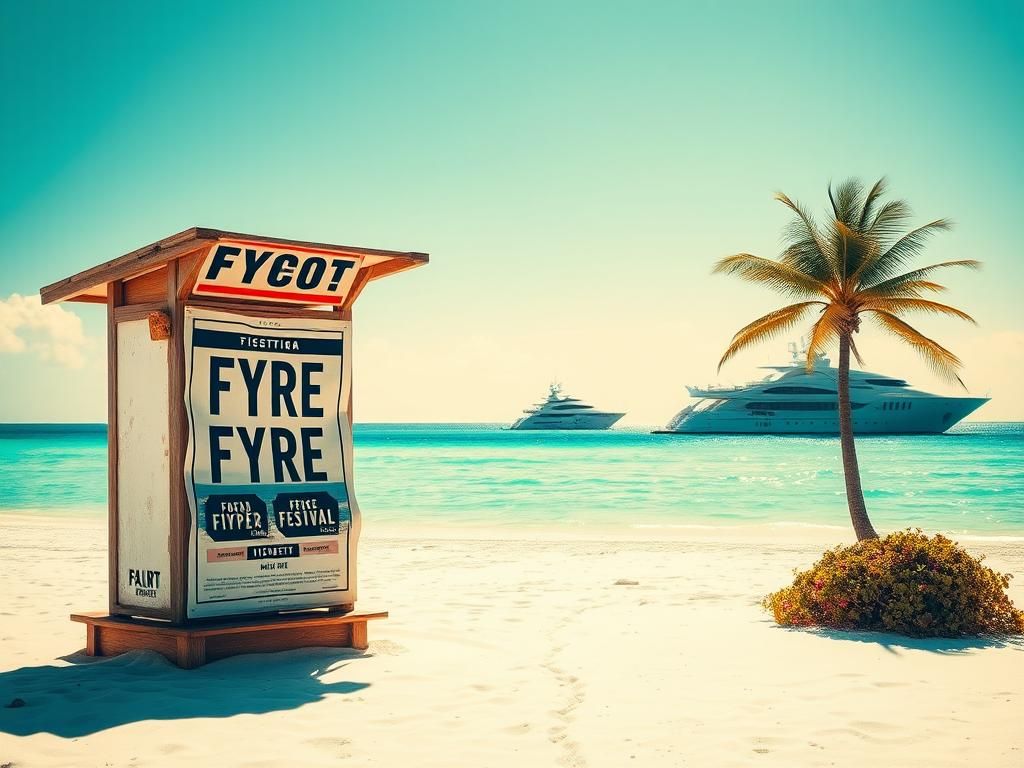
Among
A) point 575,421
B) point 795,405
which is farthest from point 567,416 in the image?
point 795,405

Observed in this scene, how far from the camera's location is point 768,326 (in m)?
14.7

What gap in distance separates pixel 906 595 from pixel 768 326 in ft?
27.3

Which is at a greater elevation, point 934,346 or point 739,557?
point 934,346

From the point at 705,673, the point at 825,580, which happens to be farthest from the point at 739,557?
the point at 705,673

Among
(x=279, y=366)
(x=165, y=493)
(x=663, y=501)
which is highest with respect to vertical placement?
(x=279, y=366)

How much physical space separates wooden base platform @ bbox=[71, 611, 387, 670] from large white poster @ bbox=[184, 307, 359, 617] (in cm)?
14

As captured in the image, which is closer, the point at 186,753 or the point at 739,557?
the point at 186,753

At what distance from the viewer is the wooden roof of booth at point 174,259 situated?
17.8ft

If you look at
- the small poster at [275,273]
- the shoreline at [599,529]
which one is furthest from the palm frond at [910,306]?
the small poster at [275,273]

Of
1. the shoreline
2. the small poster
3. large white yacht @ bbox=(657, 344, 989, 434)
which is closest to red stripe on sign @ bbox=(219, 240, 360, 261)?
the small poster

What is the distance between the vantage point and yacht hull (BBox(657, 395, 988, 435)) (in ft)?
265

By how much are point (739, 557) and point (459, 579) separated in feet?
16.1

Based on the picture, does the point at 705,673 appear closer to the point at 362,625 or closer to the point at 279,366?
the point at 362,625

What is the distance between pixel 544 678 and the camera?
5609 mm
